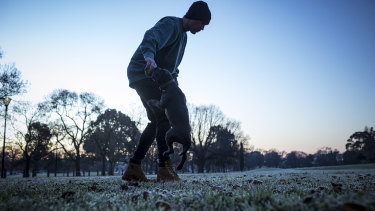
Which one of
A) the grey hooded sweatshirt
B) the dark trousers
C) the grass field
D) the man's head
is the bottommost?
the grass field

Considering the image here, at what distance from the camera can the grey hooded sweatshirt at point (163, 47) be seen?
3.27 meters

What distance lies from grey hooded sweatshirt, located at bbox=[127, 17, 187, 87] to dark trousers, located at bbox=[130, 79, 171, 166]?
15cm

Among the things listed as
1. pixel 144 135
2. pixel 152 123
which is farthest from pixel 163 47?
pixel 144 135

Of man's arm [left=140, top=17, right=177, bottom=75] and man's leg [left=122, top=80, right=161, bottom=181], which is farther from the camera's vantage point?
man's leg [left=122, top=80, right=161, bottom=181]

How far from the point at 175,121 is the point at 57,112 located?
35.2 m

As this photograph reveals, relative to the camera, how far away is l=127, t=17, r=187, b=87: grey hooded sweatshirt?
327 centimetres

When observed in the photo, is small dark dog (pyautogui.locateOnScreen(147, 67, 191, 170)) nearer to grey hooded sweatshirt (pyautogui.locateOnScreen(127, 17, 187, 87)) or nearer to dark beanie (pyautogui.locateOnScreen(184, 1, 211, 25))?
grey hooded sweatshirt (pyautogui.locateOnScreen(127, 17, 187, 87))

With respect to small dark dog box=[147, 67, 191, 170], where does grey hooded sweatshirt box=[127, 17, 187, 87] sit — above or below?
above

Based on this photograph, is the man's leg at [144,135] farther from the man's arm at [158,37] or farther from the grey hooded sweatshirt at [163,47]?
the man's arm at [158,37]

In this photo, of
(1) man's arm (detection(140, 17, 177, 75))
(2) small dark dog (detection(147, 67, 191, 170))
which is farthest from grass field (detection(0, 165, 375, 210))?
(1) man's arm (detection(140, 17, 177, 75))

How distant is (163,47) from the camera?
344cm

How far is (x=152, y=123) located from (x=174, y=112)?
132cm

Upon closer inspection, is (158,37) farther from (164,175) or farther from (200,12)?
(164,175)

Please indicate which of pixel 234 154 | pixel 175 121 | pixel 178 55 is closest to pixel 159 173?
pixel 175 121
